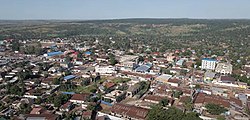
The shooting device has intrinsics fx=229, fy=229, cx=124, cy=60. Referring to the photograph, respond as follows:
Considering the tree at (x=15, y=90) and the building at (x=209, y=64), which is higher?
the tree at (x=15, y=90)

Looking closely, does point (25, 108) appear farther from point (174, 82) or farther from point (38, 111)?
point (174, 82)

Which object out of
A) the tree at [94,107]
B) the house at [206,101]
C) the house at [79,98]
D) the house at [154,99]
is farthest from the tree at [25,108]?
the house at [206,101]

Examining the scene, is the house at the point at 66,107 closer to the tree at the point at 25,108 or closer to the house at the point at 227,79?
the tree at the point at 25,108

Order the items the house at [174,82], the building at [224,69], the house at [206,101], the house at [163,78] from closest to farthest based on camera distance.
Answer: the house at [206,101], the house at [174,82], the house at [163,78], the building at [224,69]

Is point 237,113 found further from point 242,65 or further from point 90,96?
point 242,65

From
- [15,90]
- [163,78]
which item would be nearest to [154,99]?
[163,78]

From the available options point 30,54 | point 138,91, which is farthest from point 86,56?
point 138,91

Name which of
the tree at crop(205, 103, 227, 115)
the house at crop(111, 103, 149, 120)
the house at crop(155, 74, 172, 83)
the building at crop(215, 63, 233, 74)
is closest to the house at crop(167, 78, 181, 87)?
the house at crop(155, 74, 172, 83)

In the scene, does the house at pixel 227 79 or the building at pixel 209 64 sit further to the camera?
the building at pixel 209 64
